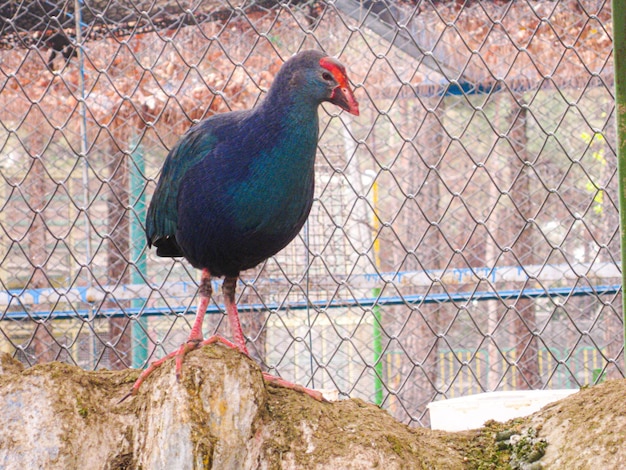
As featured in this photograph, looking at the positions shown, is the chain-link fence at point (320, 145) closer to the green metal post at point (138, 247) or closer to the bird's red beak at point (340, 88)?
the green metal post at point (138, 247)

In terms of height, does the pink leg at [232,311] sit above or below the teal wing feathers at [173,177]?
below

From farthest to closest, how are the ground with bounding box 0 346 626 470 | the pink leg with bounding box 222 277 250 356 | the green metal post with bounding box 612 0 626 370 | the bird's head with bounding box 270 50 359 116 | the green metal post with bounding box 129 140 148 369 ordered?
the green metal post with bounding box 129 140 148 369 < the pink leg with bounding box 222 277 250 356 < the bird's head with bounding box 270 50 359 116 < the green metal post with bounding box 612 0 626 370 < the ground with bounding box 0 346 626 470

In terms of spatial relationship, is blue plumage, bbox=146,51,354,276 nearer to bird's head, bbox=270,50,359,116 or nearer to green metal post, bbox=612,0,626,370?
bird's head, bbox=270,50,359,116

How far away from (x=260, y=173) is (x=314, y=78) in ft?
0.80

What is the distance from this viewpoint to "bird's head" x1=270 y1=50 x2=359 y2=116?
1792 mm

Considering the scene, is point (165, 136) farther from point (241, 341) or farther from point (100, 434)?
point (100, 434)

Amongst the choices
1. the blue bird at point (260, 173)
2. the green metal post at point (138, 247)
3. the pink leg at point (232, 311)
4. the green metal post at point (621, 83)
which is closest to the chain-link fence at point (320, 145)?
the green metal post at point (138, 247)

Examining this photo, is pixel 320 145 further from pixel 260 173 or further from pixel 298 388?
pixel 298 388

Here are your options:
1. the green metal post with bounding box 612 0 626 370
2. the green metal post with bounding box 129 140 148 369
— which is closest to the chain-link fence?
the green metal post with bounding box 129 140 148 369

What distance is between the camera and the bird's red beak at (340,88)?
179 cm

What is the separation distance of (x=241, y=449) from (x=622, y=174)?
3.10 feet

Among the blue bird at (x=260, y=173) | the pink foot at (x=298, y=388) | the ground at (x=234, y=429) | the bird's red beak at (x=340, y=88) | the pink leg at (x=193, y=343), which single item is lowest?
the ground at (x=234, y=429)

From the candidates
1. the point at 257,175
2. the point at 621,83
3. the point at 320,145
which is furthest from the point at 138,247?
the point at 621,83

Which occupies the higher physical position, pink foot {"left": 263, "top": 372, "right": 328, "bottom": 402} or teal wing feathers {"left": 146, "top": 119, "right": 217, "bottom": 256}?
teal wing feathers {"left": 146, "top": 119, "right": 217, "bottom": 256}
